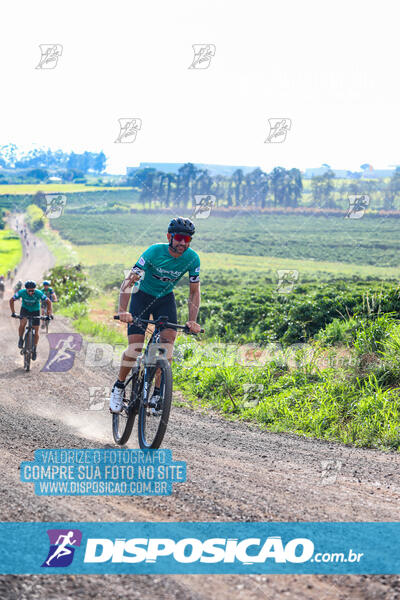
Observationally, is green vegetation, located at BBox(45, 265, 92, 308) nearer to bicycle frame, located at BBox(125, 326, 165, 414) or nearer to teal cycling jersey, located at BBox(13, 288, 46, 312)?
teal cycling jersey, located at BBox(13, 288, 46, 312)

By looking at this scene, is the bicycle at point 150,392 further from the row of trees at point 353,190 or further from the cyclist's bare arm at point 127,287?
the row of trees at point 353,190

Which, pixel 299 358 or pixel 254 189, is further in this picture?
pixel 254 189

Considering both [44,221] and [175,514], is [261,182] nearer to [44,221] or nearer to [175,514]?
[44,221]

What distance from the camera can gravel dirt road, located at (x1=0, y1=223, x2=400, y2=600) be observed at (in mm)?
3369

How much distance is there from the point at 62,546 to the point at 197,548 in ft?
3.21

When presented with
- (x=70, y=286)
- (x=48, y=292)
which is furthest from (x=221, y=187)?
(x=48, y=292)

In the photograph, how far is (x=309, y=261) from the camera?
60938 mm

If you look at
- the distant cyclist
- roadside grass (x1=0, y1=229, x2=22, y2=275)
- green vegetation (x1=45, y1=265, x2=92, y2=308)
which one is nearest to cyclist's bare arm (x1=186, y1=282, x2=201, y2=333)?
the distant cyclist

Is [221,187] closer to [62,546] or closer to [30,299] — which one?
[30,299]

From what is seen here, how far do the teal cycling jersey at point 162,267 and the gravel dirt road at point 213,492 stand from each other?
6.99 ft

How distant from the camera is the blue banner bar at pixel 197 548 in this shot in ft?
12.0

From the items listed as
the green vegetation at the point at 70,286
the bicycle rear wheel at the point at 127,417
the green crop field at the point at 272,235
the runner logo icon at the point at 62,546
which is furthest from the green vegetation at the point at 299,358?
the green crop field at the point at 272,235

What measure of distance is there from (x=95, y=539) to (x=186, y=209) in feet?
329

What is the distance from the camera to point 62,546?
3.82 metres
